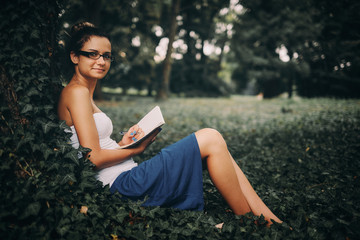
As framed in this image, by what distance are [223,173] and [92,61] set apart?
161cm

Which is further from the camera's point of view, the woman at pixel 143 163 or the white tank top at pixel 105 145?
the white tank top at pixel 105 145

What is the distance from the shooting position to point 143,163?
2.19m

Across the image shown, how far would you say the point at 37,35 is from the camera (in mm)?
2033

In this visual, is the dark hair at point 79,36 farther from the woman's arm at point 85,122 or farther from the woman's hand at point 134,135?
the woman's hand at point 134,135

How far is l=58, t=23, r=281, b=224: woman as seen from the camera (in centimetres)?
206

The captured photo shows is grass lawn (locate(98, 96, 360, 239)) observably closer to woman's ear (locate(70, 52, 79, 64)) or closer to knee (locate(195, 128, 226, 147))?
knee (locate(195, 128, 226, 147))

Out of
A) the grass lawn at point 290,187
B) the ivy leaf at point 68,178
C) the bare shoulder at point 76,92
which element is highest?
the bare shoulder at point 76,92

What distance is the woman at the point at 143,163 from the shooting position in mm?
2059

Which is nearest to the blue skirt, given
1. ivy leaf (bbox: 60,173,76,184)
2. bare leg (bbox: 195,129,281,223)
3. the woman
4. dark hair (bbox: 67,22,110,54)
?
the woman

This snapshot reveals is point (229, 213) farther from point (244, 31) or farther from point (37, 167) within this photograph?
point (244, 31)

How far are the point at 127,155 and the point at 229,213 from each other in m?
1.26

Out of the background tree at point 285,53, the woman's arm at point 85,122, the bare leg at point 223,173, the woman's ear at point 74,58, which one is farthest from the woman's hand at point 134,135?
the background tree at point 285,53

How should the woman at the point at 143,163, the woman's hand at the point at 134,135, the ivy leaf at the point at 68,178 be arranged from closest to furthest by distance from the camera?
1. the ivy leaf at the point at 68,178
2. the woman at the point at 143,163
3. the woman's hand at the point at 134,135

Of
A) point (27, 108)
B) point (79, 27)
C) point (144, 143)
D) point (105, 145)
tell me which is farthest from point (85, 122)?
point (79, 27)
